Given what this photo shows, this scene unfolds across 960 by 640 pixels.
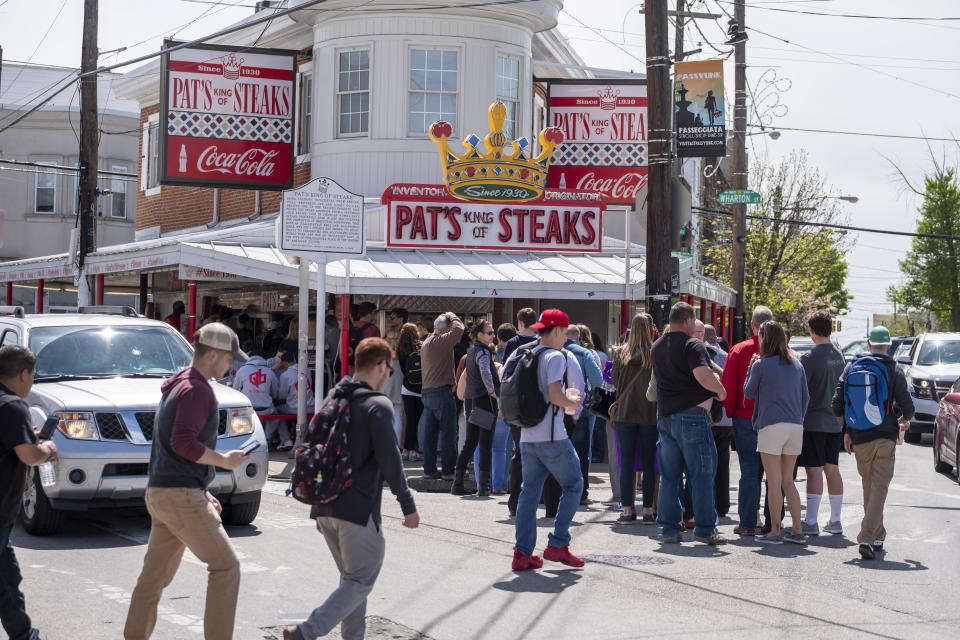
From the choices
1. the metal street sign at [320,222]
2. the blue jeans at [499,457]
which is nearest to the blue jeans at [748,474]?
the blue jeans at [499,457]

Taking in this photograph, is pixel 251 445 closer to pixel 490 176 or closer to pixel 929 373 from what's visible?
pixel 490 176

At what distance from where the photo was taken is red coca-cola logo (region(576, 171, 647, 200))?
22.3 m

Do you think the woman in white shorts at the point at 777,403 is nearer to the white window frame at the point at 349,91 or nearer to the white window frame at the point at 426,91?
the white window frame at the point at 426,91

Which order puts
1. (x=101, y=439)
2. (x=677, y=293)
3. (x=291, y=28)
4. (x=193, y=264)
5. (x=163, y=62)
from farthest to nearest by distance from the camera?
(x=291, y=28), (x=163, y=62), (x=193, y=264), (x=677, y=293), (x=101, y=439)

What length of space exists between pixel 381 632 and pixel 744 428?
4.64 meters

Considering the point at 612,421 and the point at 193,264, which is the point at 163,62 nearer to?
the point at 193,264

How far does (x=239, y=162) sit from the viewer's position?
21578 millimetres

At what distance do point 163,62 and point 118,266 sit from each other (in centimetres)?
401

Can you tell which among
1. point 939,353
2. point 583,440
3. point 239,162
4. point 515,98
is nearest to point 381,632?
point 583,440

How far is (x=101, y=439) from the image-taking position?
356 inches

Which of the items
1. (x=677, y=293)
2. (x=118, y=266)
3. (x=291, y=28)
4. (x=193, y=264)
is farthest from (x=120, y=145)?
(x=677, y=293)

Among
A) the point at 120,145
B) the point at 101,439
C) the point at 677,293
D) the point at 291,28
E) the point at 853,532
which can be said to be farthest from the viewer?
the point at 120,145

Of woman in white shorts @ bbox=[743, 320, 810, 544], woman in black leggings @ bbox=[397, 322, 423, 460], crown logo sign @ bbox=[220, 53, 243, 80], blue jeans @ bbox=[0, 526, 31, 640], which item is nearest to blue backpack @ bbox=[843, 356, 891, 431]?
woman in white shorts @ bbox=[743, 320, 810, 544]

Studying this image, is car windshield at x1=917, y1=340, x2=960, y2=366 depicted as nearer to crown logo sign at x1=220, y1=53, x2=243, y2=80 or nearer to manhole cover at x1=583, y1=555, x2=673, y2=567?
crown logo sign at x1=220, y1=53, x2=243, y2=80
